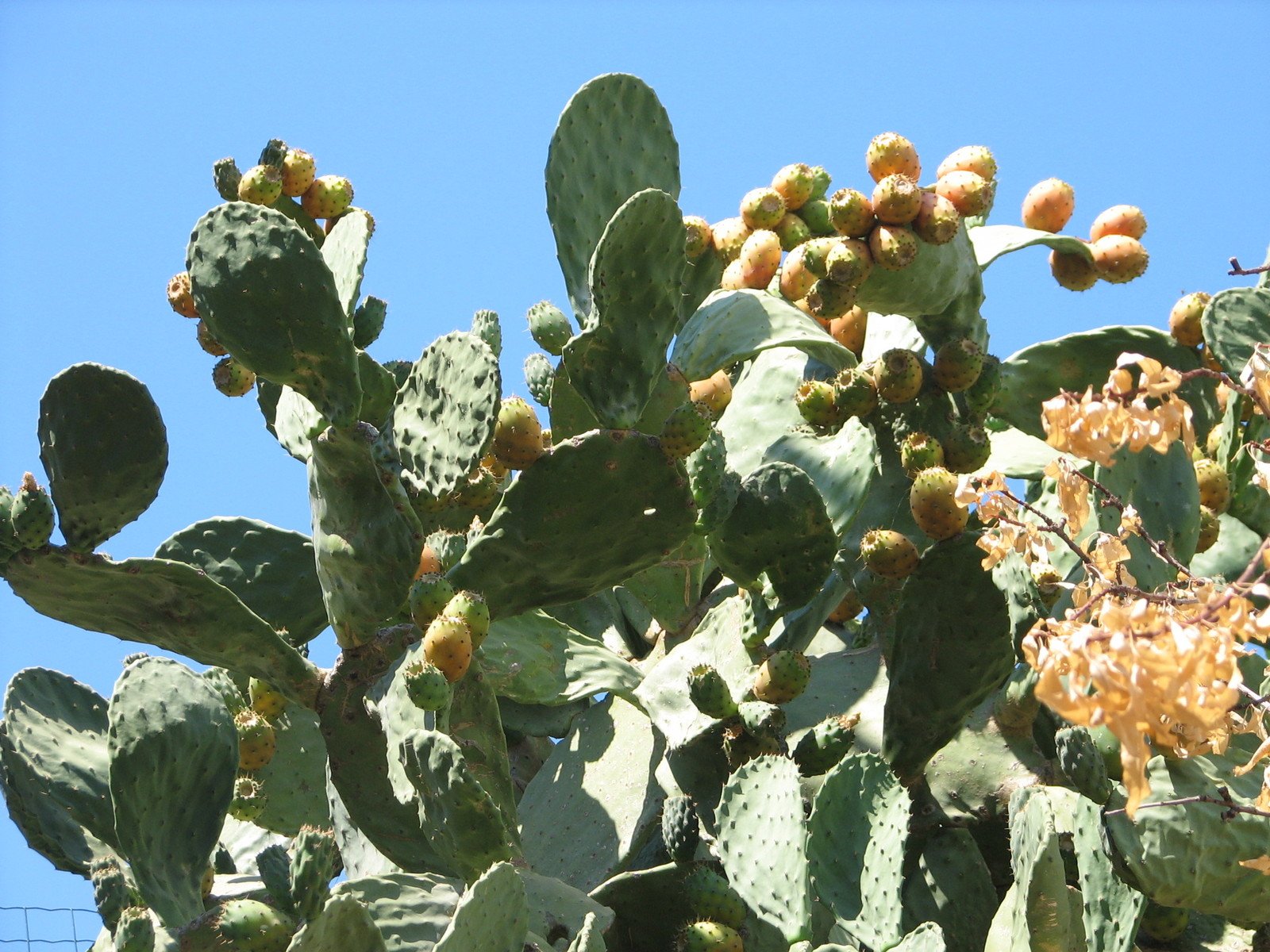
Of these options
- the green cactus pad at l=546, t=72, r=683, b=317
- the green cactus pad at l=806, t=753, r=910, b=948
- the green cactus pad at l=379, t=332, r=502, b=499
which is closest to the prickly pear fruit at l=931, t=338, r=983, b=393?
the green cactus pad at l=546, t=72, r=683, b=317

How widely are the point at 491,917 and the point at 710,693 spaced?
798 mm

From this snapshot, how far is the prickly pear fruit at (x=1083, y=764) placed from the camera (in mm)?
2885

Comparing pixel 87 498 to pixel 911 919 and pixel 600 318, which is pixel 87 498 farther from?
pixel 911 919

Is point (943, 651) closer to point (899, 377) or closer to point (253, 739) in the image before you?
point (899, 377)

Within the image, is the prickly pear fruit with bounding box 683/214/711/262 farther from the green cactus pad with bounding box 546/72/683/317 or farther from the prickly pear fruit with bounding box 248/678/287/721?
the prickly pear fruit with bounding box 248/678/287/721

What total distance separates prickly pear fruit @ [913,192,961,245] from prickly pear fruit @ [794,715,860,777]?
104 centimetres

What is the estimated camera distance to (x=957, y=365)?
3.52m

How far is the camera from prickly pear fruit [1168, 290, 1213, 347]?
12.9 feet

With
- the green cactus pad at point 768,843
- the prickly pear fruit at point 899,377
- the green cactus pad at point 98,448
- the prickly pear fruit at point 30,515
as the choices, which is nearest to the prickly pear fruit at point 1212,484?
the prickly pear fruit at point 899,377

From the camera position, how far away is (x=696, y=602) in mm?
3936

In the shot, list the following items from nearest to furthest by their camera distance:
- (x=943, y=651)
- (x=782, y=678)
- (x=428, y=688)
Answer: (x=428, y=688) → (x=943, y=651) → (x=782, y=678)

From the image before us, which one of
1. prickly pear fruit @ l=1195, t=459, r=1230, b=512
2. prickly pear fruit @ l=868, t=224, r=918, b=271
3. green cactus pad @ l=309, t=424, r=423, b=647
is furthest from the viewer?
prickly pear fruit @ l=1195, t=459, r=1230, b=512

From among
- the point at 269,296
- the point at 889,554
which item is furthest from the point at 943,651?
the point at 269,296

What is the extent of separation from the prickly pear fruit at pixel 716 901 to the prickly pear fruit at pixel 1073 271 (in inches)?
75.5
